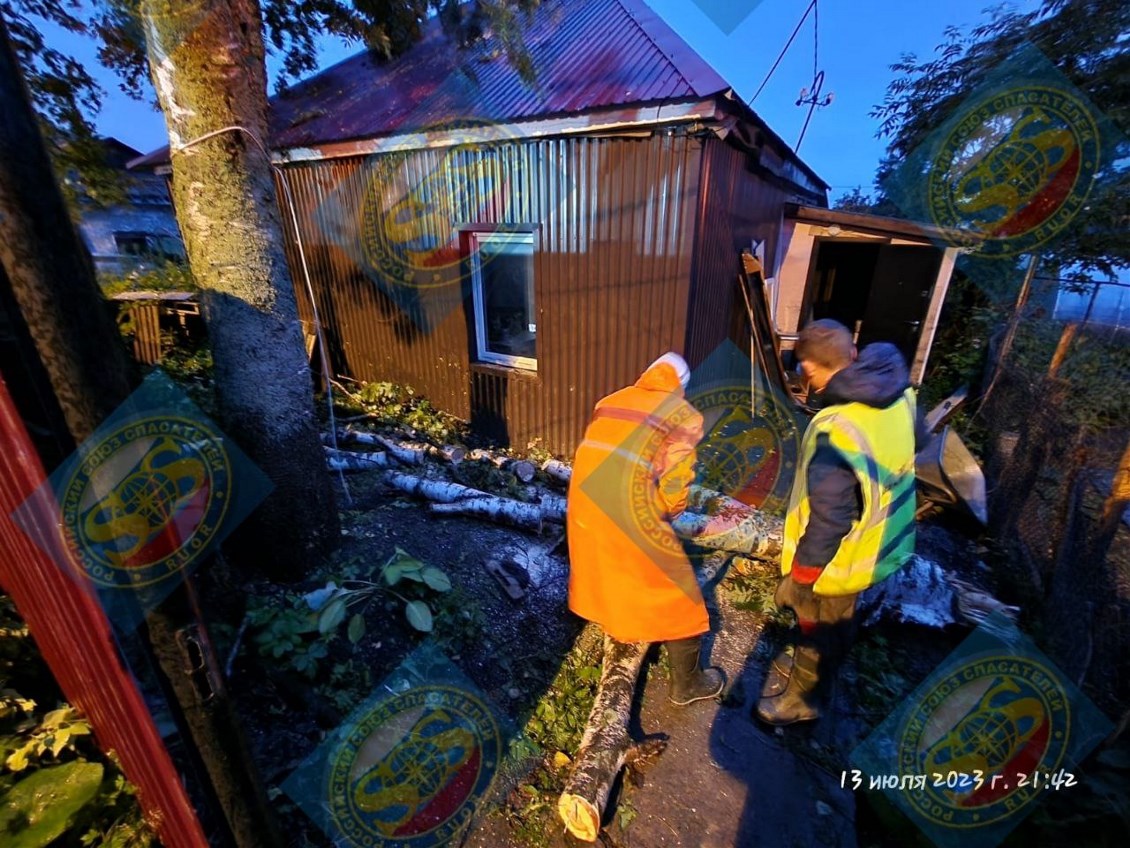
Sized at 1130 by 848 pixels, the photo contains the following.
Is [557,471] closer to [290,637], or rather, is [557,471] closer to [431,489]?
[431,489]

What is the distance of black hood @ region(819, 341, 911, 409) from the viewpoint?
2.05 metres

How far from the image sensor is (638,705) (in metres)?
2.73

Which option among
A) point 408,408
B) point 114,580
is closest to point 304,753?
point 114,580

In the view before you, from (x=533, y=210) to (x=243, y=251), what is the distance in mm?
2965

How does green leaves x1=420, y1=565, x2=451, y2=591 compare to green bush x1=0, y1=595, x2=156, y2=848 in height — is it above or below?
below

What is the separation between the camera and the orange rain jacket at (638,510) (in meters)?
2.09

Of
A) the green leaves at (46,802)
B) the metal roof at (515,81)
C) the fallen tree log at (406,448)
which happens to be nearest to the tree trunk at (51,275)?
the green leaves at (46,802)

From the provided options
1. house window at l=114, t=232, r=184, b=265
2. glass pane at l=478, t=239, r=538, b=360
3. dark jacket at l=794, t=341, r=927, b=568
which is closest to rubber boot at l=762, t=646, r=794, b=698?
dark jacket at l=794, t=341, r=927, b=568

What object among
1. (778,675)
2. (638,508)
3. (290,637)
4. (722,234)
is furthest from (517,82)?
(778,675)

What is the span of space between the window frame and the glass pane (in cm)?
3

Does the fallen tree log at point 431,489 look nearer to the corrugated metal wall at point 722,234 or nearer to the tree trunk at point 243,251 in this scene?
the tree trunk at point 243,251

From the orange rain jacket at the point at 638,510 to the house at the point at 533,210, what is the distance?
104 inches

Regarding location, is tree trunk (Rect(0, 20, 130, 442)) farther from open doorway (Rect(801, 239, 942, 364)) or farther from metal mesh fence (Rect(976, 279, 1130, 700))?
open doorway (Rect(801, 239, 942, 364))

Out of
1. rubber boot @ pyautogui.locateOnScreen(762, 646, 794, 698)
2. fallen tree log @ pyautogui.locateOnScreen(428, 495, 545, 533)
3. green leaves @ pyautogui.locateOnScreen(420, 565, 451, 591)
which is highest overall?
green leaves @ pyautogui.locateOnScreen(420, 565, 451, 591)
